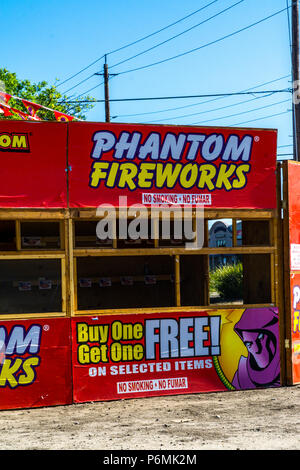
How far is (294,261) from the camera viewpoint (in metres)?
10.4

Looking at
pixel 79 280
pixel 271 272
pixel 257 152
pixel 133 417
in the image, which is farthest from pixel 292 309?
pixel 79 280

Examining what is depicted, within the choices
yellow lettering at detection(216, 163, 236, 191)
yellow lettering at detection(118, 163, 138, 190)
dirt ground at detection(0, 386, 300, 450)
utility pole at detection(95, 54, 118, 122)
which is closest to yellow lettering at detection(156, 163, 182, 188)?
yellow lettering at detection(118, 163, 138, 190)

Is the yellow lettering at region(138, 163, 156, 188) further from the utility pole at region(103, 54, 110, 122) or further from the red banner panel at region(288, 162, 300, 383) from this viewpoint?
the utility pole at region(103, 54, 110, 122)

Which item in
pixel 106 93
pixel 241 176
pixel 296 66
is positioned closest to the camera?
pixel 241 176

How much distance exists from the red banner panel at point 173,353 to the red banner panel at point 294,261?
1.11 ft

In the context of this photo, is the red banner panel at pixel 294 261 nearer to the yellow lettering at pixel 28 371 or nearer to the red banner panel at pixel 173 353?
the red banner panel at pixel 173 353

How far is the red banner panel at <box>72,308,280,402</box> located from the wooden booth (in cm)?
2

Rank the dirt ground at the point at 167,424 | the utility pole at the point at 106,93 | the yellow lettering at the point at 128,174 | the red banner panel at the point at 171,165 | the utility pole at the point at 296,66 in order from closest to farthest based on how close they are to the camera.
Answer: the dirt ground at the point at 167,424, the red banner panel at the point at 171,165, the yellow lettering at the point at 128,174, the utility pole at the point at 296,66, the utility pole at the point at 106,93

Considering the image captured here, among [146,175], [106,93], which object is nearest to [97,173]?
[146,175]

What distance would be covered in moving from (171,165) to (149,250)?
1409 millimetres

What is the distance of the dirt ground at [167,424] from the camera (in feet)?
22.4

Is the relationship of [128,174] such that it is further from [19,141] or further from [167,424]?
[167,424]

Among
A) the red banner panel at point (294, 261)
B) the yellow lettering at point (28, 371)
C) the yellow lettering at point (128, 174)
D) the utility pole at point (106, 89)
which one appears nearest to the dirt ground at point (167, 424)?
the yellow lettering at point (28, 371)
